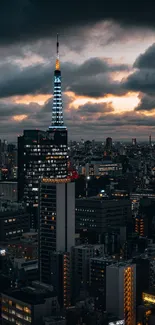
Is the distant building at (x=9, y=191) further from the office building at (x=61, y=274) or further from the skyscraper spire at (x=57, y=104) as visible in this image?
the office building at (x=61, y=274)

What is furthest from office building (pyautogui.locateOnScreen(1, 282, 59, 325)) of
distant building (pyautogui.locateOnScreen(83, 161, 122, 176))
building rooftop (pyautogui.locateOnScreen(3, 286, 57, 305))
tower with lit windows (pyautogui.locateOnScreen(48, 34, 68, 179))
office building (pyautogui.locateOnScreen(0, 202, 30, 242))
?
distant building (pyautogui.locateOnScreen(83, 161, 122, 176))

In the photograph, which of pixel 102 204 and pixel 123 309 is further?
pixel 102 204

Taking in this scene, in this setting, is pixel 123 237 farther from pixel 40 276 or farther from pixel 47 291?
pixel 47 291

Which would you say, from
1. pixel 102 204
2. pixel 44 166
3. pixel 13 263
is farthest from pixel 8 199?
pixel 13 263

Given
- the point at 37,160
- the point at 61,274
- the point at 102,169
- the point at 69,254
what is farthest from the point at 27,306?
the point at 102,169

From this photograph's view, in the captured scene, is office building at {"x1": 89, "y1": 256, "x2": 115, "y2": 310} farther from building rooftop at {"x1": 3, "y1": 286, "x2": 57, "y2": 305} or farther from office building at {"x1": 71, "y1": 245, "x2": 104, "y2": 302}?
building rooftop at {"x1": 3, "y1": 286, "x2": 57, "y2": 305}

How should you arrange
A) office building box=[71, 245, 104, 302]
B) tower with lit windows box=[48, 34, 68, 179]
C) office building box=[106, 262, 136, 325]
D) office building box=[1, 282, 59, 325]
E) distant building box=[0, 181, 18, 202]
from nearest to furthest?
1. office building box=[1, 282, 59, 325]
2. office building box=[106, 262, 136, 325]
3. office building box=[71, 245, 104, 302]
4. distant building box=[0, 181, 18, 202]
5. tower with lit windows box=[48, 34, 68, 179]
